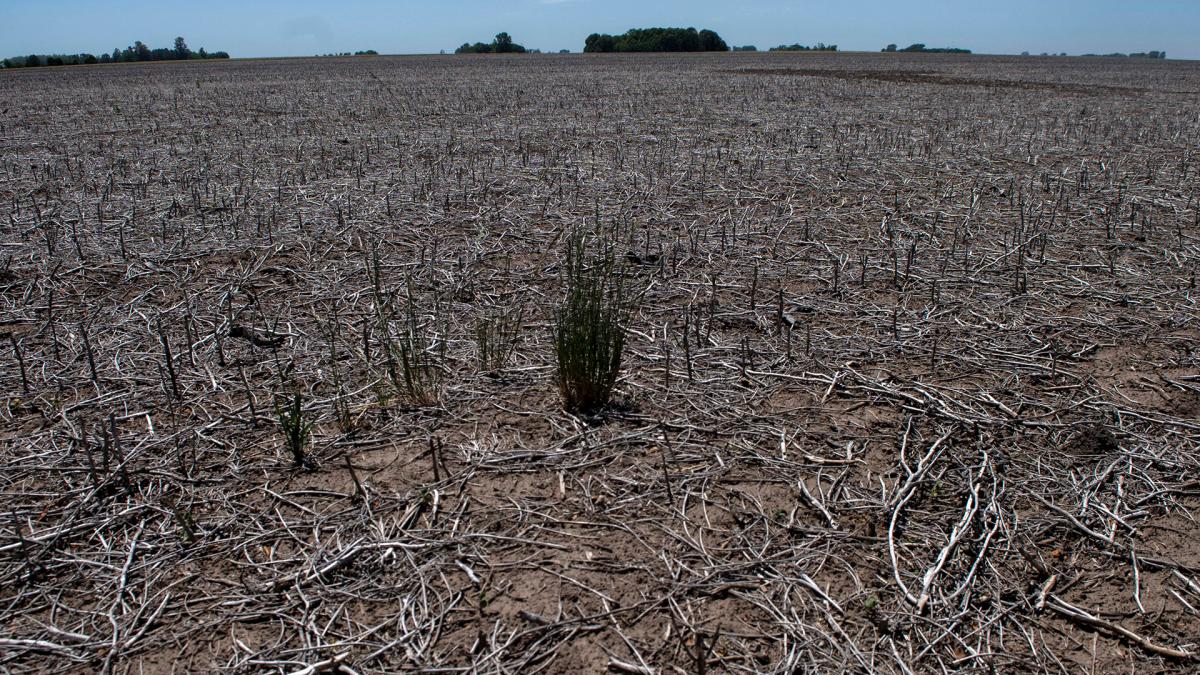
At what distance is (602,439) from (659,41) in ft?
271

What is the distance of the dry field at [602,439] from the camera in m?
2.19

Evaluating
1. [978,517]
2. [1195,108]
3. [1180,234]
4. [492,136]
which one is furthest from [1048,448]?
[1195,108]

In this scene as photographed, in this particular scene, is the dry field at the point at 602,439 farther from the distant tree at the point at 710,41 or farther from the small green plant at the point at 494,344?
the distant tree at the point at 710,41

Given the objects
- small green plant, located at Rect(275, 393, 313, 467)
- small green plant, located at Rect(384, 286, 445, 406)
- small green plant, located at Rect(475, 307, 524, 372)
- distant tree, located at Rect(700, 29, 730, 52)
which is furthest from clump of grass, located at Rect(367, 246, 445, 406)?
distant tree, located at Rect(700, 29, 730, 52)

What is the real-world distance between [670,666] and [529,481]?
964 mm

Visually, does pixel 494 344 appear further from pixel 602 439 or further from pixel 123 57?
pixel 123 57

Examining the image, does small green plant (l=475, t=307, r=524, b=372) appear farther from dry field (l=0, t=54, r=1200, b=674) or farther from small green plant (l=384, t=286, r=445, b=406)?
small green plant (l=384, t=286, r=445, b=406)

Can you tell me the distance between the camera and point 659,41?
7956 cm

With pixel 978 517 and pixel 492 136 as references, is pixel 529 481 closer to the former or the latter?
pixel 978 517

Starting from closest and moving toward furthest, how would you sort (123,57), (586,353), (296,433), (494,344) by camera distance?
(296,433), (586,353), (494,344), (123,57)

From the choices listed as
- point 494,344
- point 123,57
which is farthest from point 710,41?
point 494,344

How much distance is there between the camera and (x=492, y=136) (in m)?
11.1

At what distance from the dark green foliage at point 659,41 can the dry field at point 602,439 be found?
77.7 m

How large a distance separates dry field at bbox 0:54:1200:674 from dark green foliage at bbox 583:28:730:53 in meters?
77.7
